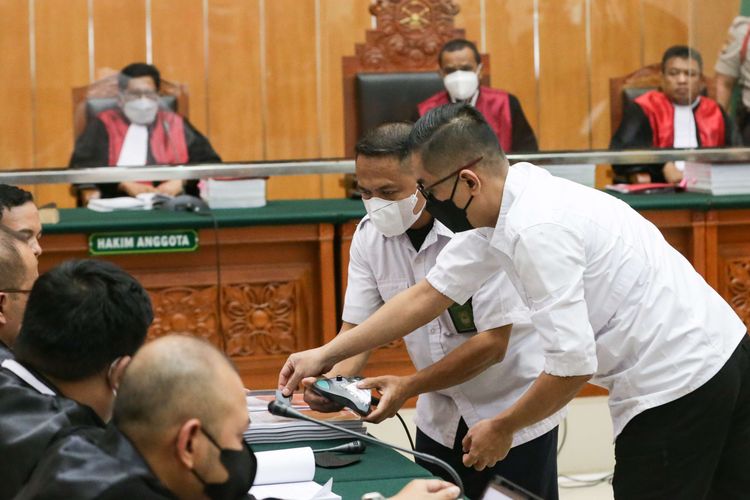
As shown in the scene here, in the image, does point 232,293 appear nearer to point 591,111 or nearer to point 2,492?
point 591,111

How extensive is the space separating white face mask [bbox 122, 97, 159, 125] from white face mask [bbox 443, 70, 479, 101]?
4.26ft

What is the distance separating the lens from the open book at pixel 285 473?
2104 mm

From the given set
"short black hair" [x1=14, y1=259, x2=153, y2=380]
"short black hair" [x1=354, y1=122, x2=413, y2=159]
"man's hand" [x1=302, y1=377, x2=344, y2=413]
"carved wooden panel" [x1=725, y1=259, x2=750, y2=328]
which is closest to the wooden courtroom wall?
"carved wooden panel" [x1=725, y1=259, x2=750, y2=328]

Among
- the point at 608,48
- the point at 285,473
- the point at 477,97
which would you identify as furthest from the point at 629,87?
the point at 285,473

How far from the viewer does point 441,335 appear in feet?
8.80

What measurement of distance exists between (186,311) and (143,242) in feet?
0.96

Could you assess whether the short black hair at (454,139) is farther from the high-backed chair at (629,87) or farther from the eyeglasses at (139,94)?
the high-backed chair at (629,87)

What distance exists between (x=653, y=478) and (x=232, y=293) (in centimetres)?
218

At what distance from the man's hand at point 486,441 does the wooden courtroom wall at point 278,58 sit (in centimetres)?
254

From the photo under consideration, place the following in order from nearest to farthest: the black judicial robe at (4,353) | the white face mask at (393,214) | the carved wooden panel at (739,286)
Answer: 1. the black judicial robe at (4,353)
2. the white face mask at (393,214)
3. the carved wooden panel at (739,286)

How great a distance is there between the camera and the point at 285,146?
4.71 m

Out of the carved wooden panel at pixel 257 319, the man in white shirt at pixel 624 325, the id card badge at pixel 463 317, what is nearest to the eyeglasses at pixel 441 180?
the man in white shirt at pixel 624 325

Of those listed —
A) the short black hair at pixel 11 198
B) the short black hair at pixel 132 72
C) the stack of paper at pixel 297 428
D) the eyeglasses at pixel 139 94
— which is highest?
the short black hair at pixel 132 72

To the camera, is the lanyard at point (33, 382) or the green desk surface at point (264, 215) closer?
the lanyard at point (33, 382)
